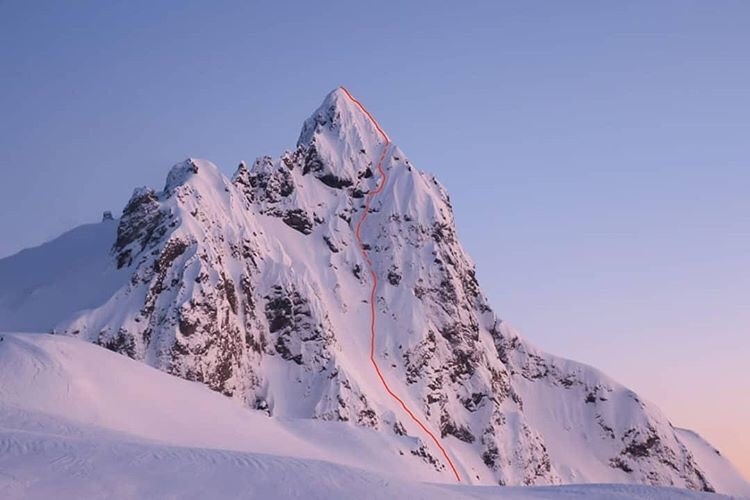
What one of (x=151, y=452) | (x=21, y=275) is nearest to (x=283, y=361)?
(x=21, y=275)

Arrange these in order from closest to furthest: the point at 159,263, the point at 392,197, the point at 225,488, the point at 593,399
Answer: the point at 225,488 < the point at 159,263 < the point at 392,197 < the point at 593,399

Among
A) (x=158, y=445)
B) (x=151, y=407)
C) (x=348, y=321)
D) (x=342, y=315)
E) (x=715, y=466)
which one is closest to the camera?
(x=158, y=445)

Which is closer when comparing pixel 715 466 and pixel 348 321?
pixel 348 321

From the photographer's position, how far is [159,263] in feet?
218

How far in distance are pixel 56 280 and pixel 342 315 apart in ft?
82.9

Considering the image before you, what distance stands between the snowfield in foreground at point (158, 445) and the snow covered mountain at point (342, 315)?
1133 centimetres

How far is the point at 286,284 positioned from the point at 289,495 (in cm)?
5741

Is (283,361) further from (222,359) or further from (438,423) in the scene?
(438,423)

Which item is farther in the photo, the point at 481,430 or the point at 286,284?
the point at 481,430

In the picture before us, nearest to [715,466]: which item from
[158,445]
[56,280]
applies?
[56,280]

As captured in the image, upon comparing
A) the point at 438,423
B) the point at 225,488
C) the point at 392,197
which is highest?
the point at 392,197

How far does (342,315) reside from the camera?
8706 cm

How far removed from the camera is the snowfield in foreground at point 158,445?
2058 centimetres

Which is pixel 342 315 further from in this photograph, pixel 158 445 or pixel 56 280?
pixel 158 445
